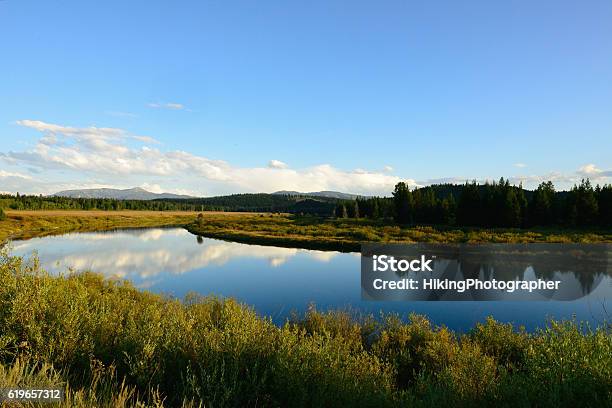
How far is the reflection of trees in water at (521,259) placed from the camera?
31859 mm

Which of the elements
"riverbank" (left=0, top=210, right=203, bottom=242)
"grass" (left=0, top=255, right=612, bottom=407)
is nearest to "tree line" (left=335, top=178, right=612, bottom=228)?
"grass" (left=0, top=255, right=612, bottom=407)

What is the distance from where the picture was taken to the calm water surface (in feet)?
68.7

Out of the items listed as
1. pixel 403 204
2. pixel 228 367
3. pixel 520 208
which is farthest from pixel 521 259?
pixel 403 204

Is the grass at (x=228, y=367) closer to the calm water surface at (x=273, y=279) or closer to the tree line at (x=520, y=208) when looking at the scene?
the calm water surface at (x=273, y=279)

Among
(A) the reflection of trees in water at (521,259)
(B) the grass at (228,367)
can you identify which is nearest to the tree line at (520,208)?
(A) the reflection of trees in water at (521,259)

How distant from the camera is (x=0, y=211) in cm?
8750

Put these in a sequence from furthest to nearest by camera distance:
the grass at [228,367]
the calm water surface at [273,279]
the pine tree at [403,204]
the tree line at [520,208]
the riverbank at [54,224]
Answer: the pine tree at [403,204] < the riverbank at [54,224] < the tree line at [520,208] < the calm water surface at [273,279] < the grass at [228,367]

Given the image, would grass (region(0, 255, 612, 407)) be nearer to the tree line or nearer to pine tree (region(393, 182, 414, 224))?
the tree line

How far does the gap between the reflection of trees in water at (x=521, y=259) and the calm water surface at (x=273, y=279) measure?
3554 millimetres

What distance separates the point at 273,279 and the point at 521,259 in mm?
26333

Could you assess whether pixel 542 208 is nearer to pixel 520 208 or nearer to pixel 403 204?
pixel 520 208

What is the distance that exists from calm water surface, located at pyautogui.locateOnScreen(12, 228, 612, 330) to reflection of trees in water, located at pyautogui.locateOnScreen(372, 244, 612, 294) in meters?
3.55

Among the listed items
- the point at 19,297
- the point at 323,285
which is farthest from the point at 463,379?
the point at 323,285

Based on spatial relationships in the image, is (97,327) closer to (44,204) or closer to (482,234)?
(482,234)
